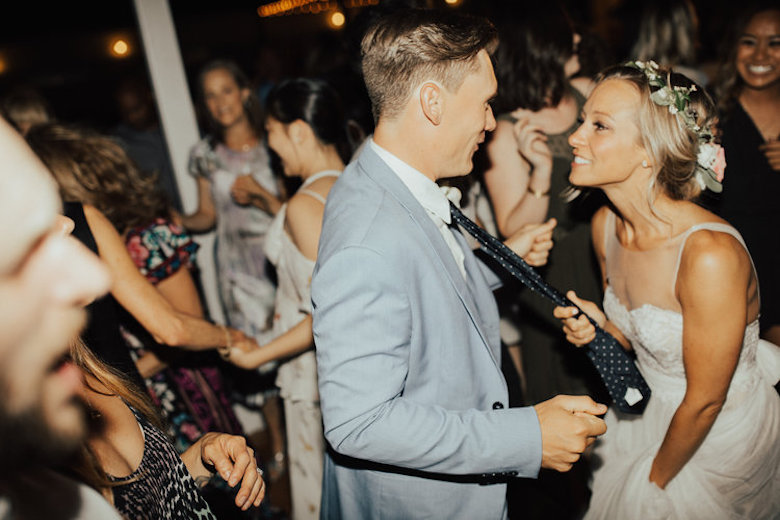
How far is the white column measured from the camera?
3.01m

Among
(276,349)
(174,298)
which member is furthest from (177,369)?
(276,349)

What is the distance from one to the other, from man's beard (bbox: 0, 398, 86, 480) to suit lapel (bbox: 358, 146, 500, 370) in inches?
32.7

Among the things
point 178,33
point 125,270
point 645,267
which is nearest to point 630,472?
point 645,267

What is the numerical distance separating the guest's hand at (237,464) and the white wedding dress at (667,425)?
110 cm

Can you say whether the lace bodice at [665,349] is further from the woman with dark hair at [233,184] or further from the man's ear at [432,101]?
the woman with dark hair at [233,184]

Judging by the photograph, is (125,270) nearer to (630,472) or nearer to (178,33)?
(630,472)

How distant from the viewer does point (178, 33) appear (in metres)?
3.18

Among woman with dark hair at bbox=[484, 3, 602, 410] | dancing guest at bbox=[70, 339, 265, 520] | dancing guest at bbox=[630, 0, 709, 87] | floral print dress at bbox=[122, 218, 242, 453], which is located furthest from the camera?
dancing guest at bbox=[630, 0, 709, 87]

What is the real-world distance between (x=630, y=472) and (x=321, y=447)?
1.19 m

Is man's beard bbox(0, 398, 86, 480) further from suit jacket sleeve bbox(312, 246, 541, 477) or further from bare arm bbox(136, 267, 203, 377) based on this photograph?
bare arm bbox(136, 267, 203, 377)

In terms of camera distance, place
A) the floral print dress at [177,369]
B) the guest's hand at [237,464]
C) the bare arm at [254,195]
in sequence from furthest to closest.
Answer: the bare arm at [254,195]
the floral print dress at [177,369]
the guest's hand at [237,464]

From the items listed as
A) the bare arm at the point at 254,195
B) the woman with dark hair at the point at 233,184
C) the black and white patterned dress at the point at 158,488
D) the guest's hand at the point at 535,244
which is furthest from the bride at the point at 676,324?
the woman with dark hair at the point at 233,184

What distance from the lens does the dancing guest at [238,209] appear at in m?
3.01

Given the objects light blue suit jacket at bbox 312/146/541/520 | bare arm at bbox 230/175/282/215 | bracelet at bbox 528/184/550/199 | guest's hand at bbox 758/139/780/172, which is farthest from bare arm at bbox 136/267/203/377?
guest's hand at bbox 758/139/780/172
